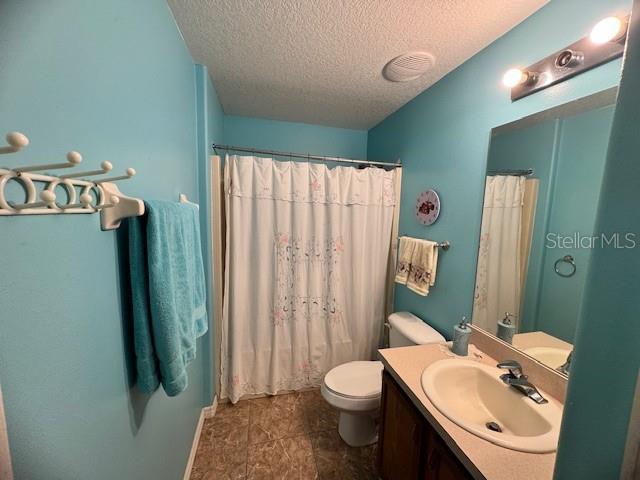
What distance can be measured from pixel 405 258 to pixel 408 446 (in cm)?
107

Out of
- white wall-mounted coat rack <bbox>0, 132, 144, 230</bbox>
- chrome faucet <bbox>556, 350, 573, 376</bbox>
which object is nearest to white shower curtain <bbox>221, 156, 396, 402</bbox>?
white wall-mounted coat rack <bbox>0, 132, 144, 230</bbox>

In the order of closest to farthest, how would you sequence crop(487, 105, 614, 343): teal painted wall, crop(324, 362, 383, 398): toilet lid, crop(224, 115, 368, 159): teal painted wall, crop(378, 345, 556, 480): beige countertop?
crop(378, 345, 556, 480): beige countertop, crop(487, 105, 614, 343): teal painted wall, crop(324, 362, 383, 398): toilet lid, crop(224, 115, 368, 159): teal painted wall

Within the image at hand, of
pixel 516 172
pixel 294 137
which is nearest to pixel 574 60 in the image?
pixel 516 172

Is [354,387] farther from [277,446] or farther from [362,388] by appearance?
[277,446]

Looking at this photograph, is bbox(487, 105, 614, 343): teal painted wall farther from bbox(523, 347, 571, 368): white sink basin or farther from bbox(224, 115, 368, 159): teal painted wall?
bbox(224, 115, 368, 159): teal painted wall

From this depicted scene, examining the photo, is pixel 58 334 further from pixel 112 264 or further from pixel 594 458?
pixel 594 458

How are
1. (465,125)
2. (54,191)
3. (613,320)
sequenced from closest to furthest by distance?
(613,320) → (54,191) → (465,125)

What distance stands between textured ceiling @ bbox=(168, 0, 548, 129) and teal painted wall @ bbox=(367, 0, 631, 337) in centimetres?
9

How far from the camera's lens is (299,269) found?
1869mm

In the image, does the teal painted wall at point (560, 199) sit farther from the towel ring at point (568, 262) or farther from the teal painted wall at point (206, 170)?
the teal painted wall at point (206, 170)

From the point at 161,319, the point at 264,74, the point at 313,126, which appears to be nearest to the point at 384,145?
the point at 313,126

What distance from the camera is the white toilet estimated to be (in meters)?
1.42

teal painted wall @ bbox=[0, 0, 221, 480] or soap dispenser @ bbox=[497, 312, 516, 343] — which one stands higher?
teal painted wall @ bbox=[0, 0, 221, 480]

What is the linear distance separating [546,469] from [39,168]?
4.31 feet
